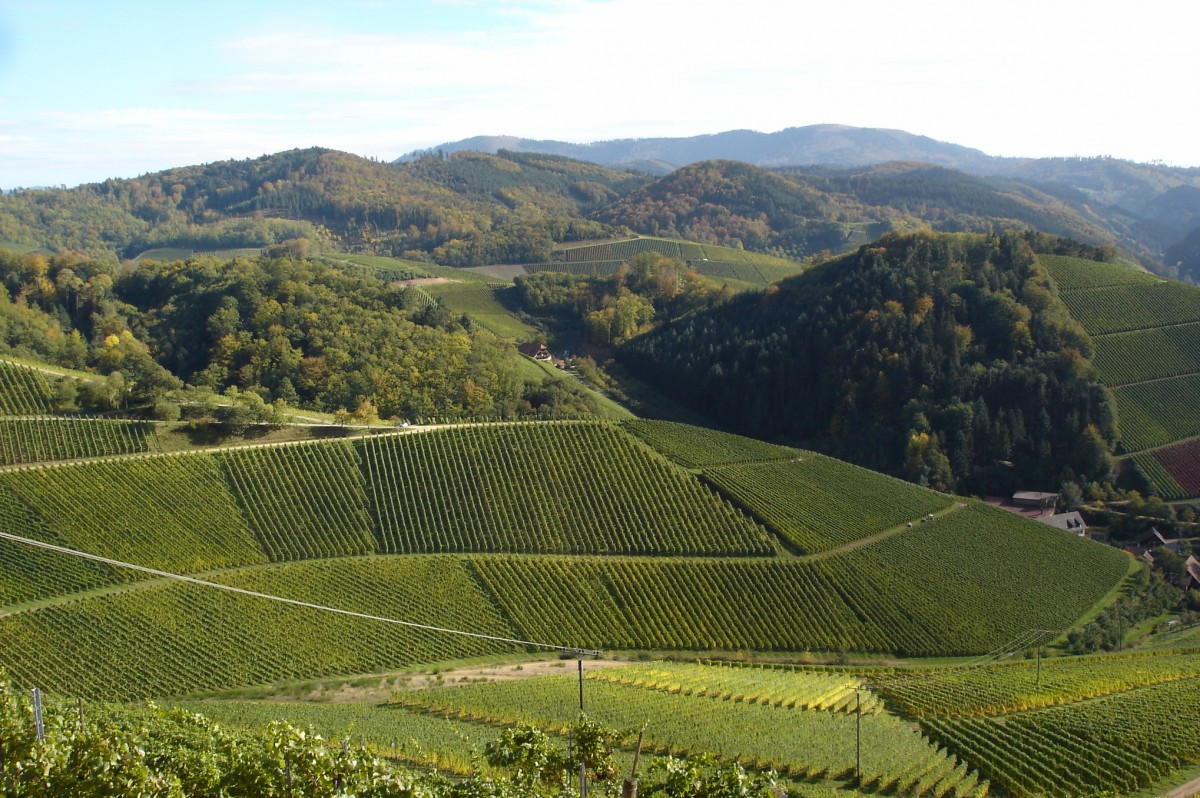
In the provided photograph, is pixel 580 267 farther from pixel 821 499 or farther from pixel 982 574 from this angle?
pixel 982 574

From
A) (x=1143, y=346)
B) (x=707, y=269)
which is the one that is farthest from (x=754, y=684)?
(x=707, y=269)

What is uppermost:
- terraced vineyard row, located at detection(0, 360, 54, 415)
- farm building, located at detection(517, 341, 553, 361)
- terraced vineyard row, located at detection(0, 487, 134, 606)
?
terraced vineyard row, located at detection(0, 360, 54, 415)

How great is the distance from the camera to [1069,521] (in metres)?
61.5

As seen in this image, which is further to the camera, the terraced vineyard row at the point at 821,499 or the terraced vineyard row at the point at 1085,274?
the terraced vineyard row at the point at 1085,274

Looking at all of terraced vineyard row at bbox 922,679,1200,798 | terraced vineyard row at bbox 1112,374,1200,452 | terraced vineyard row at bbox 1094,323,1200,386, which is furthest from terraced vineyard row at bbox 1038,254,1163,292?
terraced vineyard row at bbox 922,679,1200,798

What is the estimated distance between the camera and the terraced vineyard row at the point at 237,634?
116 feet

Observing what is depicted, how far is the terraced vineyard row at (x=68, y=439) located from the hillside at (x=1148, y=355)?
226 ft

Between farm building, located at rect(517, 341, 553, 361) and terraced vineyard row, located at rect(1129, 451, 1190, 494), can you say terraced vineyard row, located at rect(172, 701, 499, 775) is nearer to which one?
terraced vineyard row, located at rect(1129, 451, 1190, 494)

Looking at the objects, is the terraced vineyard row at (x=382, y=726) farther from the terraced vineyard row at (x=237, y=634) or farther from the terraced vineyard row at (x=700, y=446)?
the terraced vineyard row at (x=700, y=446)

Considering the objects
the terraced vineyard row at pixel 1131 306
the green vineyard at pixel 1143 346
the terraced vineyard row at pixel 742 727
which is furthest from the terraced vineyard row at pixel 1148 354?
the terraced vineyard row at pixel 742 727

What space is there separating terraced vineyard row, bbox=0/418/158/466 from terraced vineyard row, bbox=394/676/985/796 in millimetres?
24700

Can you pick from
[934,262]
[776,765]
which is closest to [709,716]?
[776,765]

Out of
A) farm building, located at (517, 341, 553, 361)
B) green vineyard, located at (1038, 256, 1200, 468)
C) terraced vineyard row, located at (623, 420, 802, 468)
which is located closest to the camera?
terraced vineyard row, located at (623, 420, 802, 468)

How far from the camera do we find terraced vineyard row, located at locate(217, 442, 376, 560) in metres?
45.8
